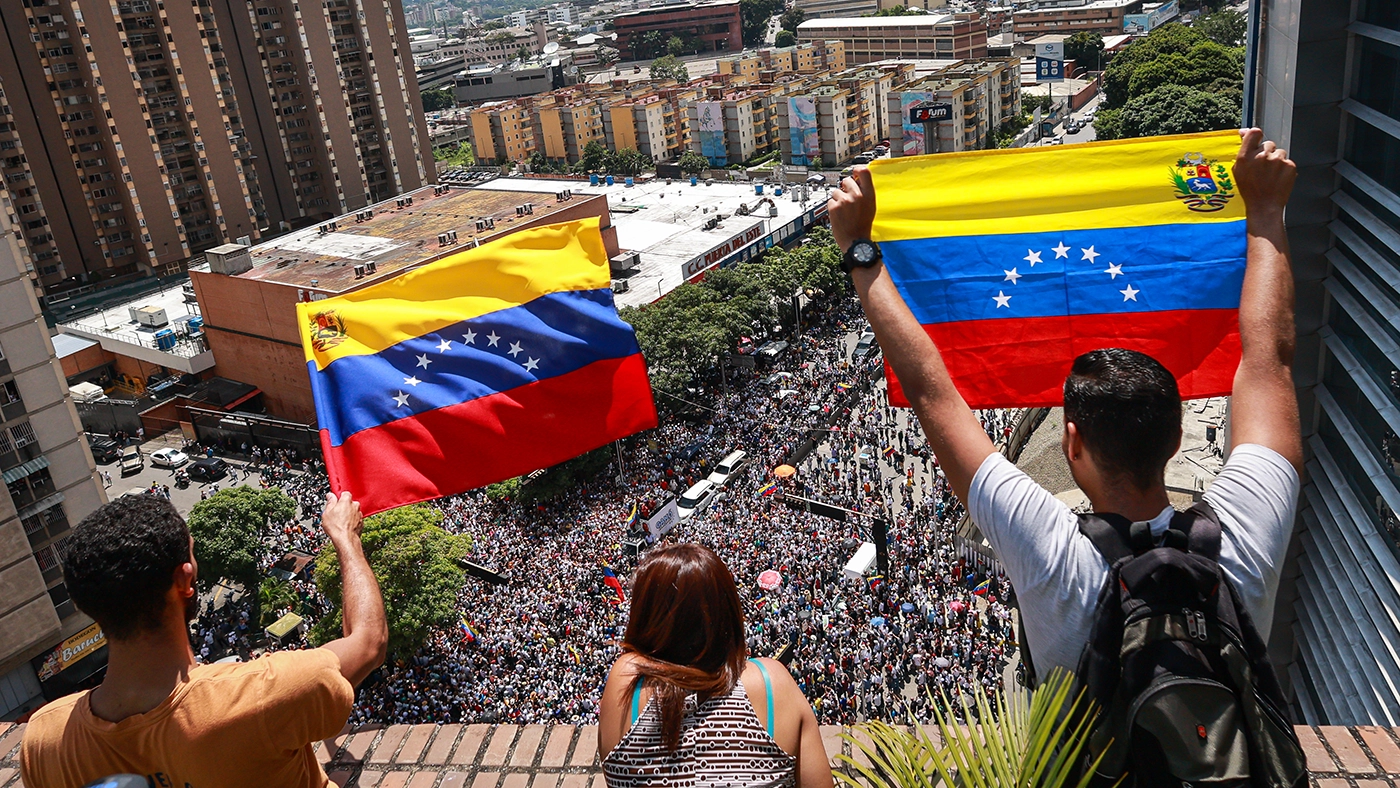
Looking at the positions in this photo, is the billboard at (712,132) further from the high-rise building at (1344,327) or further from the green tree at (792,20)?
the high-rise building at (1344,327)

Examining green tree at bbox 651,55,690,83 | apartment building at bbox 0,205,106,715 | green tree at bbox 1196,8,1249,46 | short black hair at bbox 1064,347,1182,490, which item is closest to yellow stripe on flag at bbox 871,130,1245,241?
short black hair at bbox 1064,347,1182,490

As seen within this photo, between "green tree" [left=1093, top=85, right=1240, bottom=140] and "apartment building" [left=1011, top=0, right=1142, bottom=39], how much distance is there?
4167 centimetres

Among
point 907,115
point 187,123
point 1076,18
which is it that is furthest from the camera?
point 1076,18

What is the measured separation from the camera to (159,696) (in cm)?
274

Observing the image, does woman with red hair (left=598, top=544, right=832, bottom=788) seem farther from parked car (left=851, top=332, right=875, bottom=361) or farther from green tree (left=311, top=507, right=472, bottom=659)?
parked car (left=851, top=332, right=875, bottom=361)

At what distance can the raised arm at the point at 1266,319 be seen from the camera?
271cm

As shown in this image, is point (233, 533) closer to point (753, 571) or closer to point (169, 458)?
point (753, 571)

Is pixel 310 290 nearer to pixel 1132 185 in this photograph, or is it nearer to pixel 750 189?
pixel 750 189

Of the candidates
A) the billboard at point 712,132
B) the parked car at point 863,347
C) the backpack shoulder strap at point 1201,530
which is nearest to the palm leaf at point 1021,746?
the backpack shoulder strap at point 1201,530

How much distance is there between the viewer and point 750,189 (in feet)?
169

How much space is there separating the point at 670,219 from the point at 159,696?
4633 cm

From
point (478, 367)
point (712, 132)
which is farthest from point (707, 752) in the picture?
point (712, 132)

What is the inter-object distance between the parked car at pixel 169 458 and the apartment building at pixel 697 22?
100240mm

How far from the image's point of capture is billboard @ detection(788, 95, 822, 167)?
61.4 m
